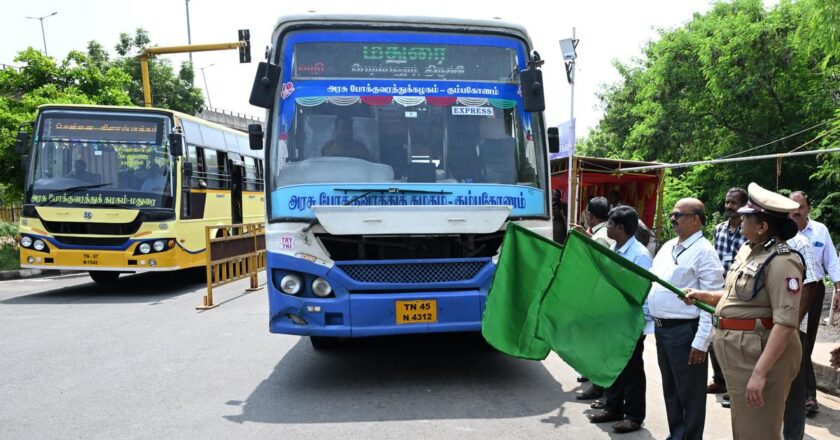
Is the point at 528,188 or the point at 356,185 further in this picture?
the point at 528,188

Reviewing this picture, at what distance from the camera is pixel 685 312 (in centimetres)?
407

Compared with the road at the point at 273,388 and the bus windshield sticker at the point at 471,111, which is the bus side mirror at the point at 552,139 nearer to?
the bus windshield sticker at the point at 471,111

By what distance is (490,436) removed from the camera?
461 centimetres

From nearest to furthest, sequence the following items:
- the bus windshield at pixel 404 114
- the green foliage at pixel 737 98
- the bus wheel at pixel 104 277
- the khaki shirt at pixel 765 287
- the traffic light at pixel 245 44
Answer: the khaki shirt at pixel 765 287
the bus windshield at pixel 404 114
the bus wheel at pixel 104 277
the traffic light at pixel 245 44
the green foliage at pixel 737 98

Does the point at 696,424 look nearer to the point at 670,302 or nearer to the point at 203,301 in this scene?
the point at 670,302

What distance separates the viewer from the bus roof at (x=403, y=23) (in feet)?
19.5

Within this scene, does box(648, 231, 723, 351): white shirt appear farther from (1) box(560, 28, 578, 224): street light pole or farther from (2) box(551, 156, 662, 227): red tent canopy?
(2) box(551, 156, 662, 227): red tent canopy

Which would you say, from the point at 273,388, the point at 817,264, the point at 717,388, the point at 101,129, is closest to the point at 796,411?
the point at 817,264

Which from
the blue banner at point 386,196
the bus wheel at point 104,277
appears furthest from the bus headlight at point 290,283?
the bus wheel at point 104,277

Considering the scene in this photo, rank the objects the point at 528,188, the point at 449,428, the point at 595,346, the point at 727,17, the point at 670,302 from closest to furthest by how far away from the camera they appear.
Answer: the point at 670,302 < the point at 595,346 < the point at 449,428 < the point at 528,188 < the point at 727,17

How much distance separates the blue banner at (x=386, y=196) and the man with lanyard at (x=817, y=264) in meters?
2.21

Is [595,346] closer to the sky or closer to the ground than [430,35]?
closer to the ground

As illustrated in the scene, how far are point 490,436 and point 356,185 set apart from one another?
7.68 ft

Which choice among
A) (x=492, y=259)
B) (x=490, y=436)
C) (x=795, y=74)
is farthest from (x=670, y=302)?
(x=795, y=74)
